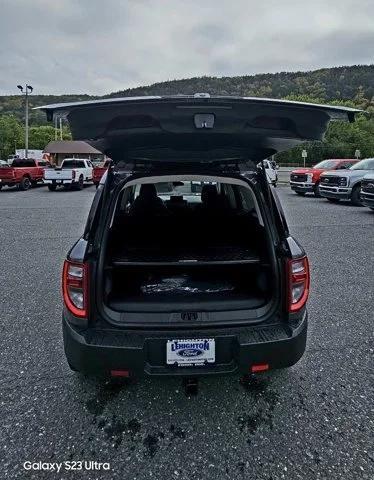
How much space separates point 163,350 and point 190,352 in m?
0.16

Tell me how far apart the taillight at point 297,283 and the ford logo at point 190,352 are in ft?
2.05

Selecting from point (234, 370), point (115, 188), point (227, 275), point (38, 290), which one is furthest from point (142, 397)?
point (38, 290)

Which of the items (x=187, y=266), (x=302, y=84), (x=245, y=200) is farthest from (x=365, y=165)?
(x=302, y=84)

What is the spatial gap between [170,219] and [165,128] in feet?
5.96

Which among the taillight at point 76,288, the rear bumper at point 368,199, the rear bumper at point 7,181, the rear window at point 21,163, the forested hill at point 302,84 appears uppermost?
the forested hill at point 302,84

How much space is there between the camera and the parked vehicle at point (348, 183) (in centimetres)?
1280

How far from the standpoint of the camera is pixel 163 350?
2.07 meters

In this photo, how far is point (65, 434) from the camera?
2123mm

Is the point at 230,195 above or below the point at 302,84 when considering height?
below

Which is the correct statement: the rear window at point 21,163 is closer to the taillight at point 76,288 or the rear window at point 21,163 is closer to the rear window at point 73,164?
the rear window at point 73,164

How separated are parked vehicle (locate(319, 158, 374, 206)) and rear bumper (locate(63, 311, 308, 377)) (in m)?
12.1

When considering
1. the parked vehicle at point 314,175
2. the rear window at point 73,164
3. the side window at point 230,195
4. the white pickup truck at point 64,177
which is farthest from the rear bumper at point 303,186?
the side window at point 230,195

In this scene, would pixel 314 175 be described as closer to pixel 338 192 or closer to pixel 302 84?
pixel 338 192

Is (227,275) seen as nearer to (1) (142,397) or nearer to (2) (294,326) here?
(2) (294,326)
